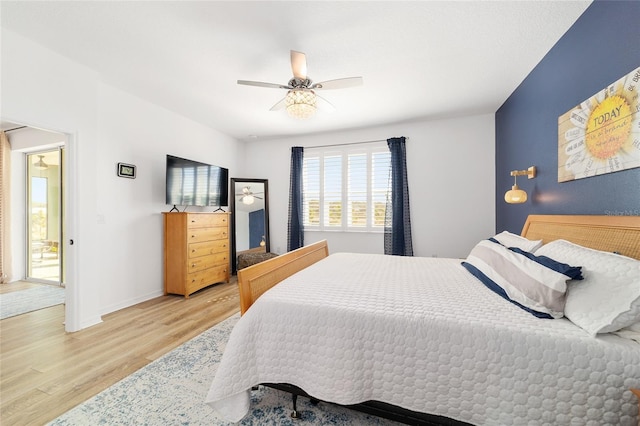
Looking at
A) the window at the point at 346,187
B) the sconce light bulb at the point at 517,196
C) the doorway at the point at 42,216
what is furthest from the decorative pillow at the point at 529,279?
the doorway at the point at 42,216

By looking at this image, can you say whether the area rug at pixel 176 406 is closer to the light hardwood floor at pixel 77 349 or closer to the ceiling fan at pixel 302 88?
the light hardwood floor at pixel 77 349

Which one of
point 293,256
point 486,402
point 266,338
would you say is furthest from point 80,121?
point 486,402

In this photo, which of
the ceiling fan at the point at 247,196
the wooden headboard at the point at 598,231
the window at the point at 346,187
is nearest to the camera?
the wooden headboard at the point at 598,231

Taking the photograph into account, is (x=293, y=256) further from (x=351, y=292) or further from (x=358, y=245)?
(x=358, y=245)

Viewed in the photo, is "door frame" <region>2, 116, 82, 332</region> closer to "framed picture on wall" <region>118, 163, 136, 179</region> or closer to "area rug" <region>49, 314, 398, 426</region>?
"framed picture on wall" <region>118, 163, 136, 179</region>

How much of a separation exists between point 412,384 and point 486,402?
303mm

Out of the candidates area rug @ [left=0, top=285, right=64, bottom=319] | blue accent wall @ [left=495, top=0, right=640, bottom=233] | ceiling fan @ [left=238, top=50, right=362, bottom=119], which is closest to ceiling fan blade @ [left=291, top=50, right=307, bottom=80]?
ceiling fan @ [left=238, top=50, right=362, bottom=119]

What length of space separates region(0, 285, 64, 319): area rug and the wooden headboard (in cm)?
555

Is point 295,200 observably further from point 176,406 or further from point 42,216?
point 42,216

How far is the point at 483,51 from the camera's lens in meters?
2.33

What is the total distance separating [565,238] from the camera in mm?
1929

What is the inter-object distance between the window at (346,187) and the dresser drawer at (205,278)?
5.63ft

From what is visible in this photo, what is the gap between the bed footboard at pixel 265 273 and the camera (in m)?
1.60

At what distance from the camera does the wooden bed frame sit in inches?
57.6
